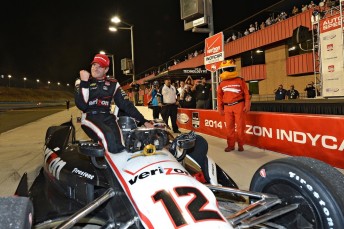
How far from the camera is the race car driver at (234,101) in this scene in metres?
6.43

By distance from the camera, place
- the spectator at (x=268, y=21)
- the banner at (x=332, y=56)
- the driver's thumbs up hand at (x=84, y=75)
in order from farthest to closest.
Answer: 1. the spectator at (x=268, y=21)
2. the banner at (x=332, y=56)
3. the driver's thumbs up hand at (x=84, y=75)

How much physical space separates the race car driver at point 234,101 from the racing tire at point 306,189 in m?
3.91

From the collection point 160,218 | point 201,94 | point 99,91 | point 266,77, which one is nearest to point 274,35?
point 266,77

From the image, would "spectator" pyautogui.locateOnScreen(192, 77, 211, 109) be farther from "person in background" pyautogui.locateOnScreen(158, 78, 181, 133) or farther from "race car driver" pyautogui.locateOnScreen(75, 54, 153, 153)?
"race car driver" pyautogui.locateOnScreen(75, 54, 153, 153)

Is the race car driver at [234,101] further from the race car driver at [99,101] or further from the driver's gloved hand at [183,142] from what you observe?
the driver's gloved hand at [183,142]

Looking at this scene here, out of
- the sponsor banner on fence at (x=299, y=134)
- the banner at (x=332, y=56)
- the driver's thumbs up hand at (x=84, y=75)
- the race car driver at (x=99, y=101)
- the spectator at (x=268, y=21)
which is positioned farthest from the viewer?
the spectator at (x=268, y=21)

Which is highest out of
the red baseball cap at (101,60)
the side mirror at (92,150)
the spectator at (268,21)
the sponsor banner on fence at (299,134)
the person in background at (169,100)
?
the spectator at (268,21)

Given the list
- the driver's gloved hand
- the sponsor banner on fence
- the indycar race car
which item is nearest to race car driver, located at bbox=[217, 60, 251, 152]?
the sponsor banner on fence

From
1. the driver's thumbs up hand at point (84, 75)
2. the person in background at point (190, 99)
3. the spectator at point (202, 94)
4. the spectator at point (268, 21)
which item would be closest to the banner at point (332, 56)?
the spectator at point (202, 94)

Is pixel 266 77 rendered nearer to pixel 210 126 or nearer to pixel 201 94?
pixel 201 94

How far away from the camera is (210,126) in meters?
9.24

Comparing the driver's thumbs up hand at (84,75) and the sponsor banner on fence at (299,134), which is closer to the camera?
the driver's thumbs up hand at (84,75)

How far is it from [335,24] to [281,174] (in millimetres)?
6539

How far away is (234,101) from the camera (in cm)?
648
